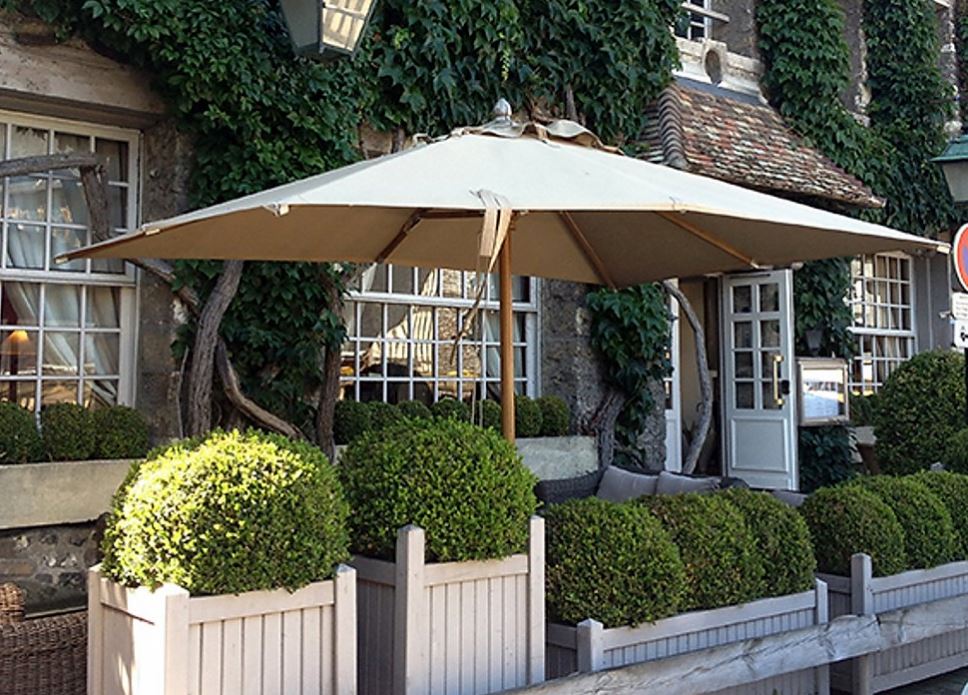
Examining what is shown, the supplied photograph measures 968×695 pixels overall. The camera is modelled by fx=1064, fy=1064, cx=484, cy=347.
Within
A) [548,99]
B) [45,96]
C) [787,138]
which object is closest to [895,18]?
[787,138]

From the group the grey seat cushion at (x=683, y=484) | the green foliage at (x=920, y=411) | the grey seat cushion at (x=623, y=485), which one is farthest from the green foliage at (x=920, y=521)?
the green foliage at (x=920, y=411)

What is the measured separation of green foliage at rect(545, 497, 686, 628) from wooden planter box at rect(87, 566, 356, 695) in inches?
37.9

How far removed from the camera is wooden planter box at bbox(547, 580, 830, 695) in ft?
12.5

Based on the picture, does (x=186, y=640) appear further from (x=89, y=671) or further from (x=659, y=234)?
(x=659, y=234)

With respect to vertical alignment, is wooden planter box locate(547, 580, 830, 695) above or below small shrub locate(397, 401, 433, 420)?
below

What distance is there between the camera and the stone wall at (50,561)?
5809 millimetres

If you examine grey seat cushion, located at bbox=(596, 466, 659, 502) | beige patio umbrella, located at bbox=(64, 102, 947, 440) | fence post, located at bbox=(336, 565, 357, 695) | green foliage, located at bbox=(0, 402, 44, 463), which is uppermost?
beige patio umbrella, located at bbox=(64, 102, 947, 440)

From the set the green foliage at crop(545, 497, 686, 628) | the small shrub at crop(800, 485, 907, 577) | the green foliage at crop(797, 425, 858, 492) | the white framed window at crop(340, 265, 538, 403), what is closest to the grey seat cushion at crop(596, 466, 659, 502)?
the white framed window at crop(340, 265, 538, 403)

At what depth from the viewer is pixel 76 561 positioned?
604 cm

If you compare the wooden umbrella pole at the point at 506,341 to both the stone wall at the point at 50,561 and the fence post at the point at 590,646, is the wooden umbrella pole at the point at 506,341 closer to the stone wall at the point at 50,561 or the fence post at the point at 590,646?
the fence post at the point at 590,646

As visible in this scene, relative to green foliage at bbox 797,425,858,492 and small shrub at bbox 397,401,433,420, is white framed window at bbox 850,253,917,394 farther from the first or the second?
small shrub at bbox 397,401,433,420

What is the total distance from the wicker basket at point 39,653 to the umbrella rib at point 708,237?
3.08m

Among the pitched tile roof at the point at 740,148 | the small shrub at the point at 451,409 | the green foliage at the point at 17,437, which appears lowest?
the green foliage at the point at 17,437

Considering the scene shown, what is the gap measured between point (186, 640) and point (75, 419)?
10.9 feet
